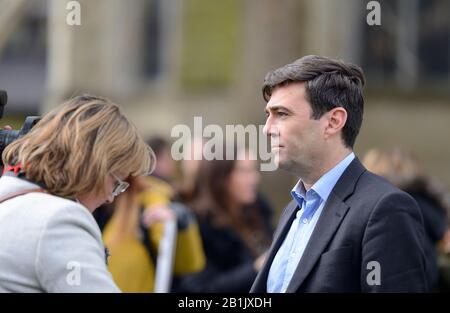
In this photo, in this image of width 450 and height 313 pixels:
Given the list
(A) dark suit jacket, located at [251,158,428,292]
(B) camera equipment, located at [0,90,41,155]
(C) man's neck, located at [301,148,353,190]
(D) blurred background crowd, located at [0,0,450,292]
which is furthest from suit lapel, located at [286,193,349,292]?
(D) blurred background crowd, located at [0,0,450,292]

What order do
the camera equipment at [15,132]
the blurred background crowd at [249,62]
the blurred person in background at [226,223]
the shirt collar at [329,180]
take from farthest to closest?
the blurred background crowd at [249,62], the blurred person in background at [226,223], the shirt collar at [329,180], the camera equipment at [15,132]

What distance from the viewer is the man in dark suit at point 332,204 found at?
3.50 meters

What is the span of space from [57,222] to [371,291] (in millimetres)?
1017

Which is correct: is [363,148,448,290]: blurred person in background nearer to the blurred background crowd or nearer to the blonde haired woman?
the blurred background crowd

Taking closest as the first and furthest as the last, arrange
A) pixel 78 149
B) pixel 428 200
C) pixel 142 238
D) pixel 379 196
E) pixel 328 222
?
pixel 78 149 → pixel 379 196 → pixel 328 222 → pixel 142 238 → pixel 428 200

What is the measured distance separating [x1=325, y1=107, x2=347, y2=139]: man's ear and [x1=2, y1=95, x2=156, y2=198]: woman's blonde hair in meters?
0.67

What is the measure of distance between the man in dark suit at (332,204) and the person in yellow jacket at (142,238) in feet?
7.97

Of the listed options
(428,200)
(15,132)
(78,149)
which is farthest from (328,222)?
(428,200)

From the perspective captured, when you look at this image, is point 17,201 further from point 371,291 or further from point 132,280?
point 132,280

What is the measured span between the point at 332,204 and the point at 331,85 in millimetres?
410

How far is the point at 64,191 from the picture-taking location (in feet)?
11.3

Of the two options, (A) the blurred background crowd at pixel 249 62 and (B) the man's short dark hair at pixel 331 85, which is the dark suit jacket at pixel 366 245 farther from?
(A) the blurred background crowd at pixel 249 62

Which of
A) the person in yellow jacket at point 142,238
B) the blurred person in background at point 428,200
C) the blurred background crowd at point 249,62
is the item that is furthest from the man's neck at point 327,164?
the blurred background crowd at point 249,62

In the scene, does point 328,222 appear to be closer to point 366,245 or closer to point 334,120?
point 366,245
